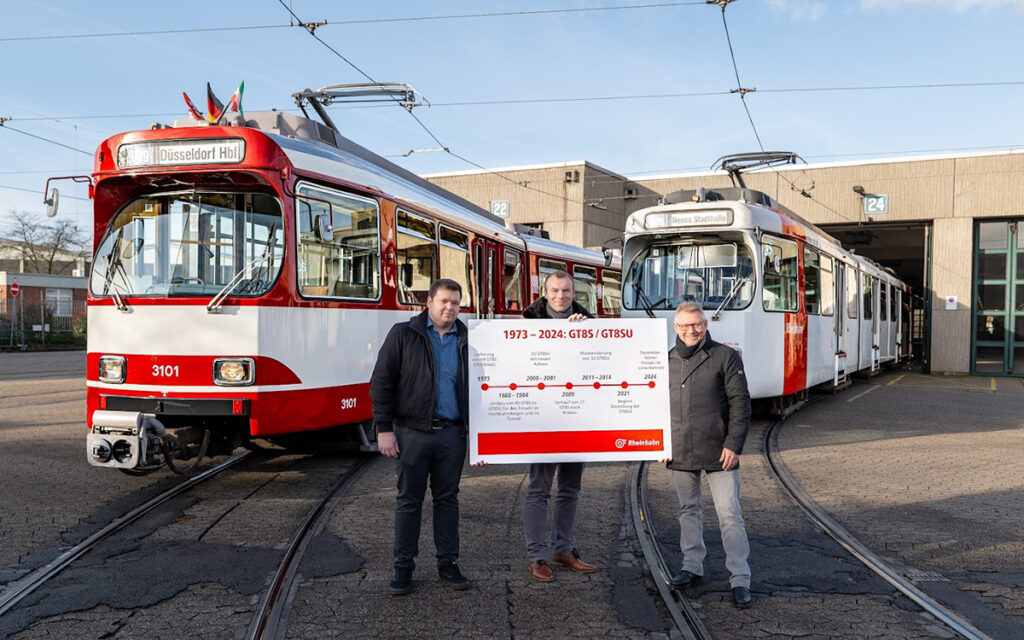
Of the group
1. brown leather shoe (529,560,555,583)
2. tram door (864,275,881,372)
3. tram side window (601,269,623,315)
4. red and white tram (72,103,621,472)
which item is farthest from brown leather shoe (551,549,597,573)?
tram door (864,275,881,372)

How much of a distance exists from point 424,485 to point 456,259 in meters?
5.94

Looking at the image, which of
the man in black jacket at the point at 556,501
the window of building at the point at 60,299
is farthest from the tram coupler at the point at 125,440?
the window of building at the point at 60,299

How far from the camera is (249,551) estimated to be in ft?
18.6

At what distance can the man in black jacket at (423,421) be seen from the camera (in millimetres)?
4875

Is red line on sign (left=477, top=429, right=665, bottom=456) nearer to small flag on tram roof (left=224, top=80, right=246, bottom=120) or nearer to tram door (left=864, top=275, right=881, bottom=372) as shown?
small flag on tram roof (left=224, top=80, right=246, bottom=120)

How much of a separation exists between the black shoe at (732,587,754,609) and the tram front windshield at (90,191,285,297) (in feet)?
14.5

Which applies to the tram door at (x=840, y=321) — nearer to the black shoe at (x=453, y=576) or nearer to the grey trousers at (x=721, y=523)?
the grey trousers at (x=721, y=523)

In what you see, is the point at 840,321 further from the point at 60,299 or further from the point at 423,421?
the point at 60,299

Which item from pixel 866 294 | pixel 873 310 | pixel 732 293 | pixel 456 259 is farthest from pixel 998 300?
pixel 456 259

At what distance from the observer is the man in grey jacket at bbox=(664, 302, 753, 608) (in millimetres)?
4793

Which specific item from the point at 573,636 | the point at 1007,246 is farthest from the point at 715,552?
the point at 1007,246

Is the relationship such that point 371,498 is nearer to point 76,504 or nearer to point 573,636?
point 76,504

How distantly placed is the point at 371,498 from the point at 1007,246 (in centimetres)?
2510

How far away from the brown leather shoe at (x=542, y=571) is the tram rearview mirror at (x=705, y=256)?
7363 mm
